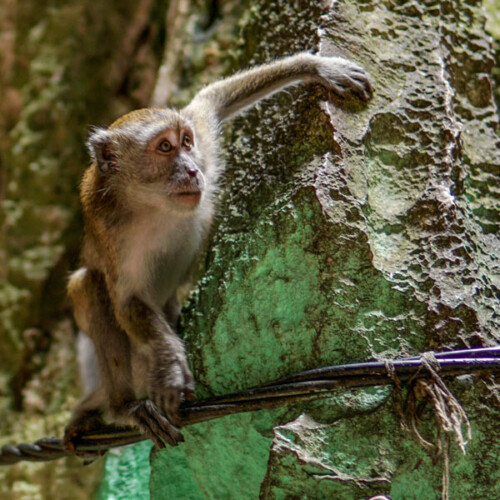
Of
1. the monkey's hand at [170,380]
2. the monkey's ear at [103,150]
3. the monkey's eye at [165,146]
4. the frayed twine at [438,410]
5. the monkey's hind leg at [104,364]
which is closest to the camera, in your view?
the frayed twine at [438,410]

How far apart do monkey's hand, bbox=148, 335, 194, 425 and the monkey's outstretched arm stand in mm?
1323

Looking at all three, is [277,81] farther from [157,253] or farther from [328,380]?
[328,380]

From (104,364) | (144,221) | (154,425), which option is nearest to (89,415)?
(104,364)

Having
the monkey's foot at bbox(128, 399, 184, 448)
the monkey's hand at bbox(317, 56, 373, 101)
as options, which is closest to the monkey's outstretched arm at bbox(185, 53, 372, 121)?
the monkey's hand at bbox(317, 56, 373, 101)

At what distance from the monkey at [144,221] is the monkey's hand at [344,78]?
4 cm

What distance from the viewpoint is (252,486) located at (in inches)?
114

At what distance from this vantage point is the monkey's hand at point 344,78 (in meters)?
3.08

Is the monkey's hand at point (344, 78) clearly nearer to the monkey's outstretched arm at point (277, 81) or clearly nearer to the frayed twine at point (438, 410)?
the monkey's outstretched arm at point (277, 81)

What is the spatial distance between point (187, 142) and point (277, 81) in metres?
0.55

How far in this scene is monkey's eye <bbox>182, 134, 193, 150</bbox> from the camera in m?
3.53

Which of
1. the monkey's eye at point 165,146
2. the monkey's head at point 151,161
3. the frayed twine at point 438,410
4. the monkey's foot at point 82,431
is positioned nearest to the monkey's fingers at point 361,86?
the monkey's head at point 151,161

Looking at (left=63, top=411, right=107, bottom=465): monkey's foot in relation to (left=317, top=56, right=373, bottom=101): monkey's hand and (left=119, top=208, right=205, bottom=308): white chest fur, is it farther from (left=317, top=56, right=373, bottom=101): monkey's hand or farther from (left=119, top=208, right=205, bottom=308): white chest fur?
(left=317, top=56, right=373, bottom=101): monkey's hand

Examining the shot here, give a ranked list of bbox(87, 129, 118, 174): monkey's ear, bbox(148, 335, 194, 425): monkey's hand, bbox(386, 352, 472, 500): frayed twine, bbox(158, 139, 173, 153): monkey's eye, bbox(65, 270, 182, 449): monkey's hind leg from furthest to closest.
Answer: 1. bbox(87, 129, 118, 174): monkey's ear
2. bbox(158, 139, 173, 153): monkey's eye
3. bbox(65, 270, 182, 449): monkey's hind leg
4. bbox(148, 335, 194, 425): monkey's hand
5. bbox(386, 352, 472, 500): frayed twine

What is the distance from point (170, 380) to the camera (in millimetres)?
3039
